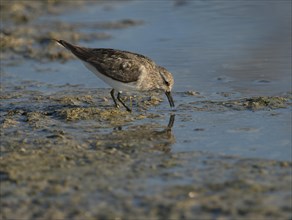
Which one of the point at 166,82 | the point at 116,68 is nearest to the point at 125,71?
the point at 116,68

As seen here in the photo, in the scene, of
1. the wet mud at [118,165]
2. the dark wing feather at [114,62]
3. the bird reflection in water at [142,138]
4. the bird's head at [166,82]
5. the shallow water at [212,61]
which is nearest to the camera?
the wet mud at [118,165]

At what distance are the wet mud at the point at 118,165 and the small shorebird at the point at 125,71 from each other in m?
0.28

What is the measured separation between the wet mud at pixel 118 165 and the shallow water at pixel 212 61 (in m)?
0.26

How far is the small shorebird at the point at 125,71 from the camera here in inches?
367

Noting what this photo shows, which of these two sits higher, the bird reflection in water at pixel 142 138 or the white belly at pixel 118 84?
the white belly at pixel 118 84

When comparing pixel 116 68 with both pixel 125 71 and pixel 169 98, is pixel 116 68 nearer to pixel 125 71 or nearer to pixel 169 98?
pixel 125 71

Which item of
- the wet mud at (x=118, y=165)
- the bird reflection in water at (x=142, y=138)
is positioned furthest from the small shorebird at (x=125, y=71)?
the bird reflection in water at (x=142, y=138)

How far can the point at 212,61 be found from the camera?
1130cm

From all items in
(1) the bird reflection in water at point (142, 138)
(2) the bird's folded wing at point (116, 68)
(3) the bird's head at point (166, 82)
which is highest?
(2) the bird's folded wing at point (116, 68)

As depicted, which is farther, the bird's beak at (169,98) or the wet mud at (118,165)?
the bird's beak at (169,98)

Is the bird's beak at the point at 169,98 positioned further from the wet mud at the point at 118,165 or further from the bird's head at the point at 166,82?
the wet mud at the point at 118,165

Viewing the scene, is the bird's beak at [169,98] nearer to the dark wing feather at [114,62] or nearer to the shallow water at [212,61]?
the shallow water at [212,61]

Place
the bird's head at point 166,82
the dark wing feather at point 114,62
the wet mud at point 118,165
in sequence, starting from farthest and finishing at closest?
the bird's head at point 166,82 → the dark wing feather at point 114,62 → the wet mud at point 118,165

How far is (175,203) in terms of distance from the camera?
20.0 ft
